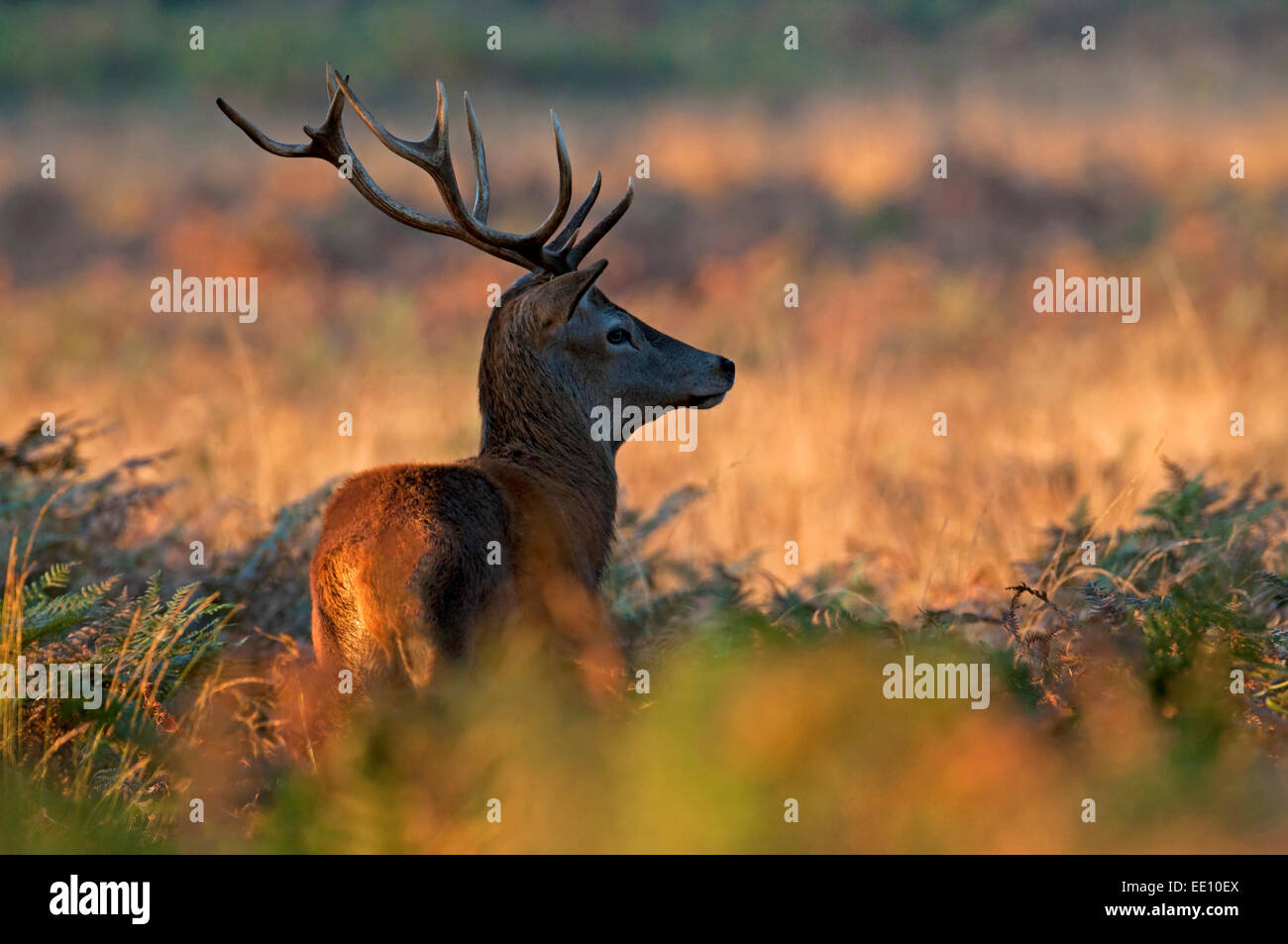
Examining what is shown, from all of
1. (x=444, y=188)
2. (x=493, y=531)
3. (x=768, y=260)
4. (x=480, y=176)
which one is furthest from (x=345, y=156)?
(x=768, y=260)

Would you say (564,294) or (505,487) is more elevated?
(564,294)

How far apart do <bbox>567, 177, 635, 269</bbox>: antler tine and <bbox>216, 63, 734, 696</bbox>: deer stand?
0.04 feet

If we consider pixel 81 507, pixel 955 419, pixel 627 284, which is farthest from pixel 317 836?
pixel 627 284

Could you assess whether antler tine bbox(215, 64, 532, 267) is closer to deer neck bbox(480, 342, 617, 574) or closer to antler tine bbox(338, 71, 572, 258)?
antler tine bbox(338, 71, 572, 258)

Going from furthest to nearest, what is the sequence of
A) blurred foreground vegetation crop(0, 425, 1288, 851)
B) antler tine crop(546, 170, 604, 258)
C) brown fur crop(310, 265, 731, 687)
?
1. antler tine crop(546, 170, 604, 258)
2. brown fur crop(310, 265, 731, 687)
3. blurred foreground vegetation crop(0, 425, 1288, 851)

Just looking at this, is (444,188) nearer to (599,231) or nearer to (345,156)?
(345,156)

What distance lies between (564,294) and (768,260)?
1346cm

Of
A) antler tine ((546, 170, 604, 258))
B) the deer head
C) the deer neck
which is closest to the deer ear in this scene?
the deer head

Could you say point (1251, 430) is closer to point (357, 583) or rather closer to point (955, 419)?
point (955, 419)

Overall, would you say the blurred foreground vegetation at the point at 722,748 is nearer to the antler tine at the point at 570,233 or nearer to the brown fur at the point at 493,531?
the brown fur at the point at 493,531

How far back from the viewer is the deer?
5.00 m

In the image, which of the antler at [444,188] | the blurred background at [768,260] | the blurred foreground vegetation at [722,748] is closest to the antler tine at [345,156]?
the antler at [444,188]

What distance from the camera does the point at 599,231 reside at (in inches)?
276

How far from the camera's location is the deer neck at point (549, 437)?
667 cm
